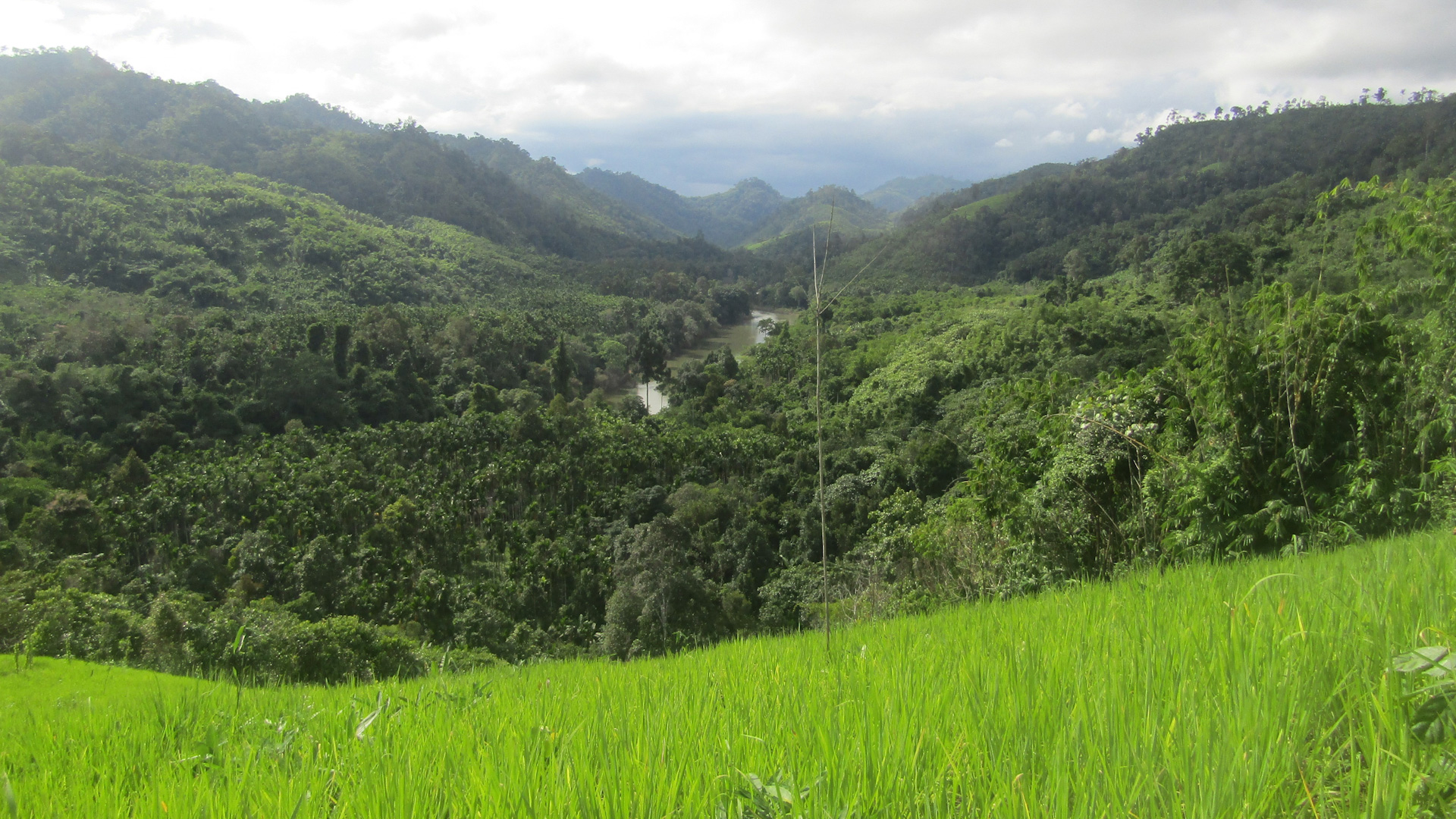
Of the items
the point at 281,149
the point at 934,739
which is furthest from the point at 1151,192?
the point at 281,149

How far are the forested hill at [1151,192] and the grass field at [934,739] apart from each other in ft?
239

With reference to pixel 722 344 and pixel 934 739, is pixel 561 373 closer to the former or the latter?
pixel 722 344

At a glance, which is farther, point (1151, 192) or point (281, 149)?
point (281, 149)

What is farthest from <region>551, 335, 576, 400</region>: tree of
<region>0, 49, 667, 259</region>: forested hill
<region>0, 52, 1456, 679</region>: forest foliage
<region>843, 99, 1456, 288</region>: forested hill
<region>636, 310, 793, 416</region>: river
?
<region>0, 49, 667, 259</region>: forested hill

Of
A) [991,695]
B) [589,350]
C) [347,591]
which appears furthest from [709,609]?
[589,350]

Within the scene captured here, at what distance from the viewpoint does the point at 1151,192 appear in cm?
8938

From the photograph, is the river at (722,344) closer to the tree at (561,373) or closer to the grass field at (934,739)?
A: the tree at (561,373)

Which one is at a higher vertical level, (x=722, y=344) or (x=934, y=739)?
(x=722, y=344)

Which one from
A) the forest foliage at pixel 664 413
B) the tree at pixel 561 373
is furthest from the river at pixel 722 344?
the tree at pixel 561 373

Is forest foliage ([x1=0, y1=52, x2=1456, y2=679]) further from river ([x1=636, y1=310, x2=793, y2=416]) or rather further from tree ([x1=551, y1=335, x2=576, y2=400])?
river ([x1=636, y1=310, x2=793, y2=416])

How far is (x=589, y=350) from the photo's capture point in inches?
2363

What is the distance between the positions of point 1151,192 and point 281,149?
13408 centimetres

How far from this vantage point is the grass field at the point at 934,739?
1025 millimetres

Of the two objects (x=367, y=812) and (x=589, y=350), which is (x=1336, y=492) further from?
(x=589, y=350)
